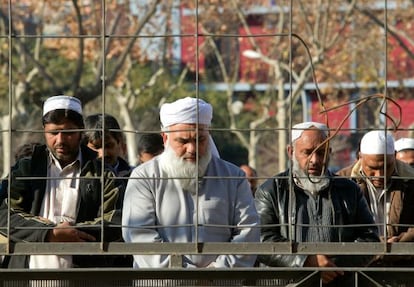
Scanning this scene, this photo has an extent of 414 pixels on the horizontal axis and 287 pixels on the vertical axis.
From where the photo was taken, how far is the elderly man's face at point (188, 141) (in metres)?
7.33

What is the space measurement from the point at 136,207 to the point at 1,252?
760 millimetres

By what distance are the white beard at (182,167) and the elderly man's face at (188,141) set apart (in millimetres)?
28

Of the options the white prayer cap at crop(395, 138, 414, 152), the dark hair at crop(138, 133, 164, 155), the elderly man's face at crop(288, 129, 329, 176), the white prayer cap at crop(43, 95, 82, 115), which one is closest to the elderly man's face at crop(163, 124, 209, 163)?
the white prayer cap at crop(43, 95, 82, 115)

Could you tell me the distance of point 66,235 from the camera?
6965 mm

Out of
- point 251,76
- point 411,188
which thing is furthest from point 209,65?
point 411,188

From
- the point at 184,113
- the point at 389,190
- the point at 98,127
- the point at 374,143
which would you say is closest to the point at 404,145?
the point at 374,143

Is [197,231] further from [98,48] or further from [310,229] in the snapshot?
[98,48]

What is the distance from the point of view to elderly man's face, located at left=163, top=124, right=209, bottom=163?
7.33 metres

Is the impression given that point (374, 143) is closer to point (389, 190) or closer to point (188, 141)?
point (389, 190)

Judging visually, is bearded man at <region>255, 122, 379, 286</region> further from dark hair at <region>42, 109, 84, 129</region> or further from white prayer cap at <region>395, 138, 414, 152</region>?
white prayer cap at <region>395, 138, 414, 152</region>

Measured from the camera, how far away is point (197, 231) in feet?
21.9

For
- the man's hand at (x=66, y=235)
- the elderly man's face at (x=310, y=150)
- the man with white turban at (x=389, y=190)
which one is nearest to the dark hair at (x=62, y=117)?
the man's hand at (x=66, y=235)

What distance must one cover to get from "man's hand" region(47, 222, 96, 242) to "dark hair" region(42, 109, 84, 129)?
3.32ft

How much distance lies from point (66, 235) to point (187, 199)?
67cm
